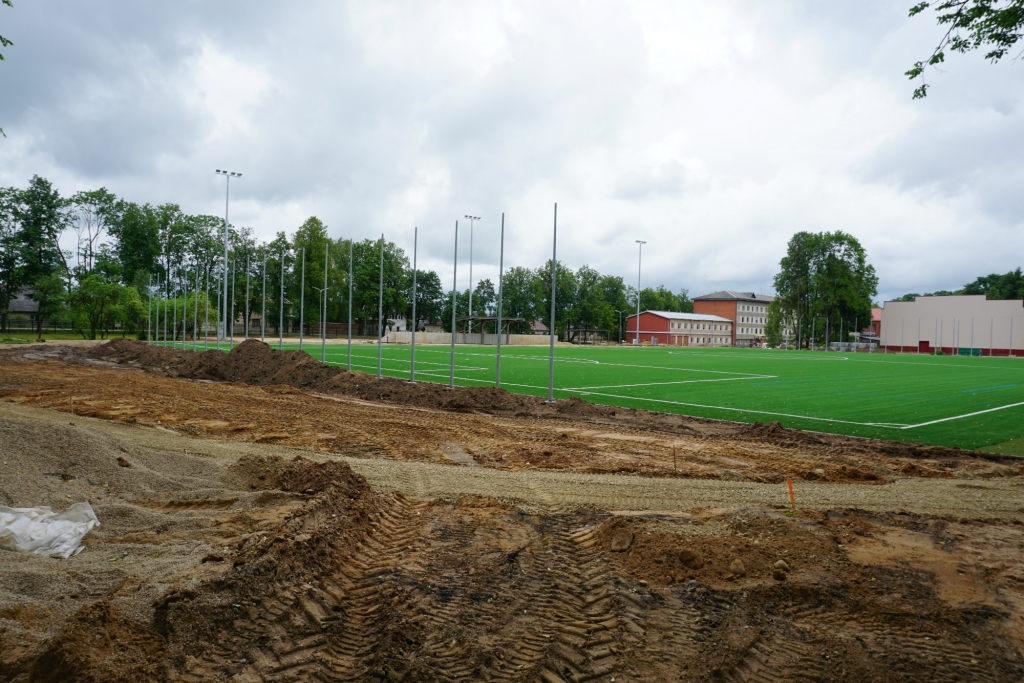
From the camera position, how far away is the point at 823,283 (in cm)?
8938

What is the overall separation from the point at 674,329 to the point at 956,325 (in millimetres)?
40263

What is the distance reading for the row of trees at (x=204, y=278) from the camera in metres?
65.6

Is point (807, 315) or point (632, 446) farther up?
point (807, 315)

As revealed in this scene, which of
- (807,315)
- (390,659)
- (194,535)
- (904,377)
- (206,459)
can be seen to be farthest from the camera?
(807,315)

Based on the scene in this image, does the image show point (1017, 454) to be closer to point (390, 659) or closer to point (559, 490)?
point (559, 490)

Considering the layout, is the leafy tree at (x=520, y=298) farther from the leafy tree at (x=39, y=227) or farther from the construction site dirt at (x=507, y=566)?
the construction site dirt at (x=507, y=566)

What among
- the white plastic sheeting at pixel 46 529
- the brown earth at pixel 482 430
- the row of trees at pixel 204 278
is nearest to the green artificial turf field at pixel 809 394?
the brown earth at pixel 482 430

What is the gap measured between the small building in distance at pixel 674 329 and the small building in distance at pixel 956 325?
31816mm

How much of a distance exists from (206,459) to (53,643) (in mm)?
6332

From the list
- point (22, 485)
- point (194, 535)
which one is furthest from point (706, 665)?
point (22, 485)

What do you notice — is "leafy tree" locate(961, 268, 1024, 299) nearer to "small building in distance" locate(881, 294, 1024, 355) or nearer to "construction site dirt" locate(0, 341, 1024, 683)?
"small building in distance" locate(881, 294, 1024, 355)

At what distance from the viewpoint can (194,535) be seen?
6.74m

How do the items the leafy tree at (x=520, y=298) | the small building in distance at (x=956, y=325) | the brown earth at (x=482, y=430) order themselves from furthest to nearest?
the leafy tree at (x=520, y=298), the small building in distance at (x=956, y=325), the brown earth at (x=482, y=430)

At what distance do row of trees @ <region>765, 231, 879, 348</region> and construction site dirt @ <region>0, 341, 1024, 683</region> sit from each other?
84747 mm
